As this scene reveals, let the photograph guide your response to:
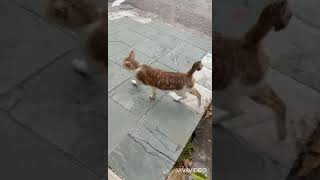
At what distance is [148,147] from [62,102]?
131cm

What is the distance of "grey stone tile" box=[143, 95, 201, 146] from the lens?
2.15 m

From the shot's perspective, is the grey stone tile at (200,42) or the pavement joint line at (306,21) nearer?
the pavement joint line at (306,21)

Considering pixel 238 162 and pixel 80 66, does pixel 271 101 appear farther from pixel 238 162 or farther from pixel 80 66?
pixel 80 66

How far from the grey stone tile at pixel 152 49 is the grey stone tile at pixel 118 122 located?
61 centimetres

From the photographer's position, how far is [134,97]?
2.35 metres

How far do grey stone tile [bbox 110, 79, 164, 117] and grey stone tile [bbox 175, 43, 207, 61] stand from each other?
50 centimetres

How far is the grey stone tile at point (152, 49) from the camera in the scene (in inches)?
107

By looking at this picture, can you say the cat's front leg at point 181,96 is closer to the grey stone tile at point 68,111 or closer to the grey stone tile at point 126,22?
the grey stone tile at point 126,22

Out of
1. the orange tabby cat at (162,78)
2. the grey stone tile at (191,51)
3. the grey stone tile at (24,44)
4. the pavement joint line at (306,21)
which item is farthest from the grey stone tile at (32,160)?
the grey stone tile at (191,51)

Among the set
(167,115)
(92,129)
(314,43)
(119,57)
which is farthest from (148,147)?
(314,43)

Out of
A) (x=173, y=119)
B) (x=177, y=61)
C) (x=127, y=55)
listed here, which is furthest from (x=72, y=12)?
(x=177, y=61)

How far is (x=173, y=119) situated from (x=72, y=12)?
5.41 feet

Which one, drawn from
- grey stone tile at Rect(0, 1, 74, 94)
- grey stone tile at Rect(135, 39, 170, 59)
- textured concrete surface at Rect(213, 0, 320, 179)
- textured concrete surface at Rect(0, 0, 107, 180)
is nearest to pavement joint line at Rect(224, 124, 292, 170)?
textured concrete surface at Rect(213, 0, 320, 179)

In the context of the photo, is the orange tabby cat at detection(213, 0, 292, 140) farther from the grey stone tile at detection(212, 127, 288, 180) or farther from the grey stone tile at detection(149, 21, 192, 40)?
the grey stone tile at detection(149, 21, 192, 40)
